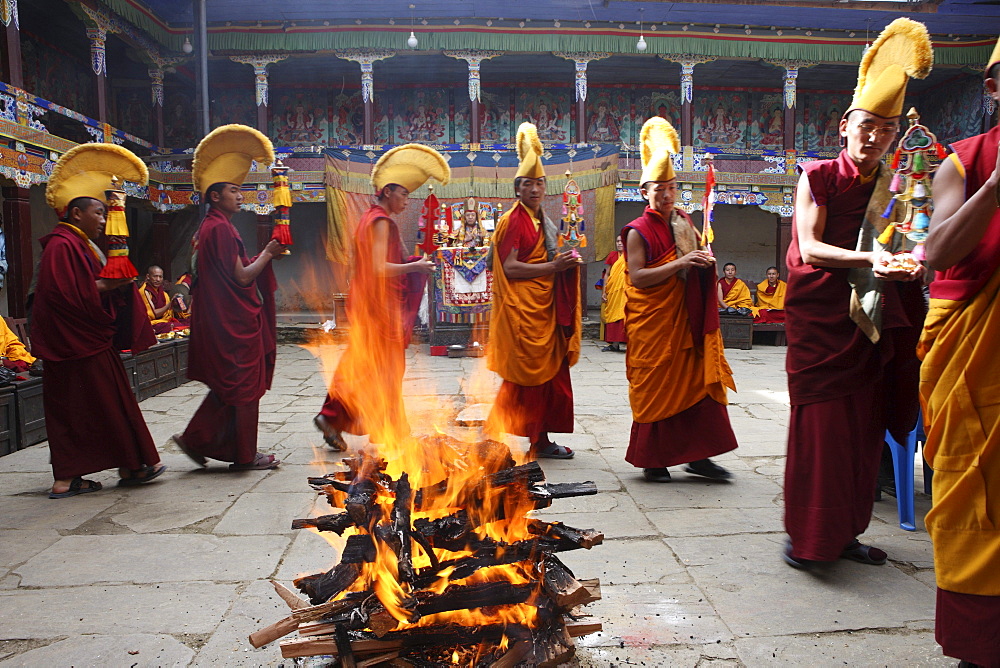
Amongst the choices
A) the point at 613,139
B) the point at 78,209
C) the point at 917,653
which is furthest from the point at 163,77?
the point at 917,653

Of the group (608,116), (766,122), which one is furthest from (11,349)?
(766,122)

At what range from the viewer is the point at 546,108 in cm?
1495

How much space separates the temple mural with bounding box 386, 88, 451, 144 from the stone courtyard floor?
38.5 feet

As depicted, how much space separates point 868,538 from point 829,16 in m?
13.2

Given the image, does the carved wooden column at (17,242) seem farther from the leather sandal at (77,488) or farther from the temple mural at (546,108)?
the temple mural at (546,108)

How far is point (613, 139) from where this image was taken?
15.0 metres

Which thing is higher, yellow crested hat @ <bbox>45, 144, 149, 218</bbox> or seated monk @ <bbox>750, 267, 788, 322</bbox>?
yellow crested hat @ <bbox>45, 144, 149, 218</bbox>

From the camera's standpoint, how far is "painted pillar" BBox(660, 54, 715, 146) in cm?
1309

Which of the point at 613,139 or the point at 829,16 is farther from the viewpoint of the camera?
the point at 613,139

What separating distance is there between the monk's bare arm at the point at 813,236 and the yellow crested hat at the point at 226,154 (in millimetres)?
2840

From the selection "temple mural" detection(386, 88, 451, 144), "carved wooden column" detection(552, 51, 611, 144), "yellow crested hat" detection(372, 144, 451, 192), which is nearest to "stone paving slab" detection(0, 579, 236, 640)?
"yellow crested hat" detection(372, 144, 451, 192)

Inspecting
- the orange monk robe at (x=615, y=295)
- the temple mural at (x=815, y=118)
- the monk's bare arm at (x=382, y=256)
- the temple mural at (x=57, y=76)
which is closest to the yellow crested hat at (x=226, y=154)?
the monk's bare arm at (x=382, y=256)

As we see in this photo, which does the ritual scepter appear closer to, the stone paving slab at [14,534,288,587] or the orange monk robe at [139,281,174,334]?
the stone paving slab at [14,534,288,587]

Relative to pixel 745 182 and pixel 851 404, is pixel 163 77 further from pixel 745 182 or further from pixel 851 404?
pixel 851 404
